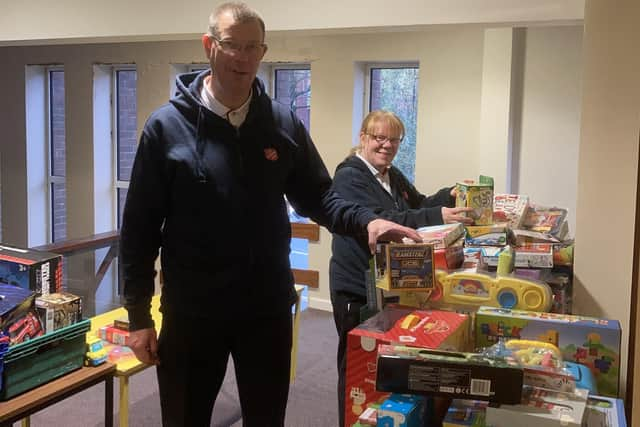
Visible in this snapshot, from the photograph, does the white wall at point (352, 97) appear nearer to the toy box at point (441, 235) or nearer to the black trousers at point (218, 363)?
the toy box at point (441, 235)

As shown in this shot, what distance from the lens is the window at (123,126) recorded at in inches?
237

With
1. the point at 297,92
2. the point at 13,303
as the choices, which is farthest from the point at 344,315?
the point at 297,92

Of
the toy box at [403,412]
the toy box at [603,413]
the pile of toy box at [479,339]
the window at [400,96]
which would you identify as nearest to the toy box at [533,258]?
the pile of toy box at [479,339]

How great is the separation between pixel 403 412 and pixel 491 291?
0.64 meters

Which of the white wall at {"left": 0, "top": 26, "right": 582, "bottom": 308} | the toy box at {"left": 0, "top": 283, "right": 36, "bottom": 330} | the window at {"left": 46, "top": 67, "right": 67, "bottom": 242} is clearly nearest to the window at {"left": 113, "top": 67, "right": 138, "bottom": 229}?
the white wall at {"left": 0, "top": 26, "right": 582, "bottom": 308}

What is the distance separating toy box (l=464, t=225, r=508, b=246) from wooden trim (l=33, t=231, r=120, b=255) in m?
2.46

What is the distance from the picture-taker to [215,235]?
5.27 ft

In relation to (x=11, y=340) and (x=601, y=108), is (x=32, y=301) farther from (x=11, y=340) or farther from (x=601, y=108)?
(x=601, y=108)

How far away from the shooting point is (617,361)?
56.7 inches

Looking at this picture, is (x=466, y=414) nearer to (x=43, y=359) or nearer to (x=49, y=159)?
(x=43, y=359)

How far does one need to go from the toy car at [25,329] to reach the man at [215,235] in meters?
0.39

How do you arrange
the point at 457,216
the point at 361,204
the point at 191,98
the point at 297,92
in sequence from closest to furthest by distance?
the point at 191,98, the point at 457,216, the point at 361,204, the point at 297,92

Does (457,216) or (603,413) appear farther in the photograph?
(457,216)

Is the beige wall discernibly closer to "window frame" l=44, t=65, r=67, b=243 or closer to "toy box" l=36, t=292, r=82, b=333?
"toy box" l=36, t=292, r=82, b=333
